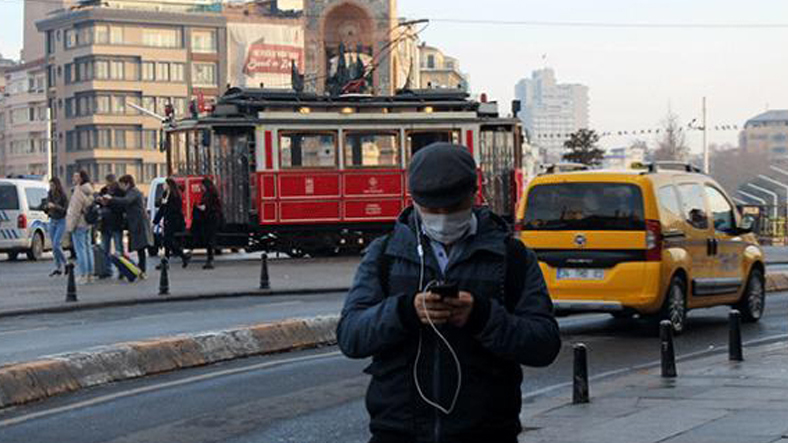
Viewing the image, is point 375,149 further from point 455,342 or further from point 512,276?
point 455,342

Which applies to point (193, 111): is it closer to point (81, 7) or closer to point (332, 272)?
point (332, 272)

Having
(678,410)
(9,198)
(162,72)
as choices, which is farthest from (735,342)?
(162,72)

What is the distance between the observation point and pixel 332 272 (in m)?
29.0

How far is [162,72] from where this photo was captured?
137625 mm

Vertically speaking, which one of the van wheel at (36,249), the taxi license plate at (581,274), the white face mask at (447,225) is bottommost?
the van wheel at (36,249)

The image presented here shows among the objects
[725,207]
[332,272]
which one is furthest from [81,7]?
[725,207]

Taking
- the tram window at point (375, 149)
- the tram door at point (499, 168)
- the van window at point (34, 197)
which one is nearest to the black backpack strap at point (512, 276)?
the tram window at point (375, 149)

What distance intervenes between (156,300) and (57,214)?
735 cm

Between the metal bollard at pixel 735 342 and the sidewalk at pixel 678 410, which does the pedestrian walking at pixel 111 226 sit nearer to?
the metal bollard at pixel 735 342

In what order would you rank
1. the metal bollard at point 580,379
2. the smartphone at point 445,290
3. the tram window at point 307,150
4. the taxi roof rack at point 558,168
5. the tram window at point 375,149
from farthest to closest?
the tram window at point 375,149
the tram window at point 307,150
the taxi roof rack at point 558,168
the metal bollard at point 580,379
the smartphone at point 445,290

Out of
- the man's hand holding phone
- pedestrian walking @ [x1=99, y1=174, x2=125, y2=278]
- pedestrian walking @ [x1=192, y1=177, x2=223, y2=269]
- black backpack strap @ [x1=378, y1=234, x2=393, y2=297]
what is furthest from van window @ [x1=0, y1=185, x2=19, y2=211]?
the man's hand holding phone

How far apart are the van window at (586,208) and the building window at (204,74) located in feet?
411

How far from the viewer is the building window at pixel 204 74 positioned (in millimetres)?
140250

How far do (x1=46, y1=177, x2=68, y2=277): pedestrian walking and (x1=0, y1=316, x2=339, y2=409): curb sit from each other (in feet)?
40.5
